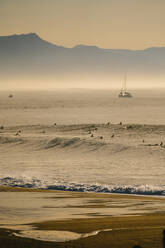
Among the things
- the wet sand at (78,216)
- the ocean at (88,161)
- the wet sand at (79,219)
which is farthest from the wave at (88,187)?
the wet sand at (79,219)

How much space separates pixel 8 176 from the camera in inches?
854

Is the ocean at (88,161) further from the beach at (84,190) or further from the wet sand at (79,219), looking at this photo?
the wet sand at (79,219)

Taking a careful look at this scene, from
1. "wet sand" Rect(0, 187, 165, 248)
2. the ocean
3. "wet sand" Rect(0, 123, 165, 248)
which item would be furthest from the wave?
"wet sand" Rect(0, 187, 165, 248)

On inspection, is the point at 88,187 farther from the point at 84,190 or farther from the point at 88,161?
the point at 88,161

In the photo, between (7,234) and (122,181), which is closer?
(7,234)

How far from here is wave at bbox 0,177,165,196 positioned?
1903 centimetres

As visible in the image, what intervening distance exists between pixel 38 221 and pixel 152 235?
9.34 feet

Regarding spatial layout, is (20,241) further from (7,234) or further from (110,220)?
(110,220)

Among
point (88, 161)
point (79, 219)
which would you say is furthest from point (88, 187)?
point (88, 161)

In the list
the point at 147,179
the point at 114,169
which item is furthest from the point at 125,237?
the point at 114,169

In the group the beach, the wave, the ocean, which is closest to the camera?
the beach

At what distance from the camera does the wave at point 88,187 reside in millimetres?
19031

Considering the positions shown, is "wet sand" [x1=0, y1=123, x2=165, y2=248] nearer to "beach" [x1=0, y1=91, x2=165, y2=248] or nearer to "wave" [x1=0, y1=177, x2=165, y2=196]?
"beach" [x1=0, y1=91, x2=165, y2=248]

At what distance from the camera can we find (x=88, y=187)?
1961cm
